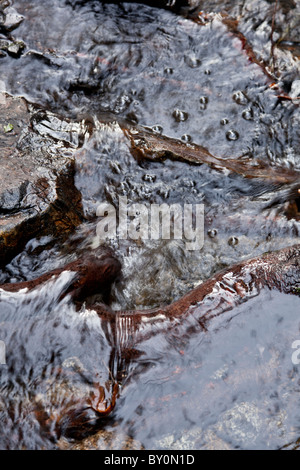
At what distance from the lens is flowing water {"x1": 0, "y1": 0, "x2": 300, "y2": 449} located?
9.09 ft

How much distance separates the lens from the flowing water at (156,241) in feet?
9.09

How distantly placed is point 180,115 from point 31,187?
75.6 inches

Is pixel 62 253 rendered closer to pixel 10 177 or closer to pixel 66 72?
pixel 10 177

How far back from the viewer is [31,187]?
376 cm

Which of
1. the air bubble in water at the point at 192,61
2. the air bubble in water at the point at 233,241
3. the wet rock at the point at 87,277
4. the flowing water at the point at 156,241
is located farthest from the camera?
the air bubble in water at the point at 192,61

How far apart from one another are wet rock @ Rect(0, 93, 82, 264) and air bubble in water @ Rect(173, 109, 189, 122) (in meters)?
1.32

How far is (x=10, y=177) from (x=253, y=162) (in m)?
2.37

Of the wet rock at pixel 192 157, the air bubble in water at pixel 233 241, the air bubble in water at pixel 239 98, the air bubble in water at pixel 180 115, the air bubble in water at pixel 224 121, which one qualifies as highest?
the air bubble in water at pixel 239 98

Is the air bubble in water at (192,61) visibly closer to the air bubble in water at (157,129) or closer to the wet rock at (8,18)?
the air bubble in water at (157,129)

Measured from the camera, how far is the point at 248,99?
15.9 ft

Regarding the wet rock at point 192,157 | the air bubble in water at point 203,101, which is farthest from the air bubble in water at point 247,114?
the wet rock at point 192,157

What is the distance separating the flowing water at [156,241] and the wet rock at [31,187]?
0.39ft
